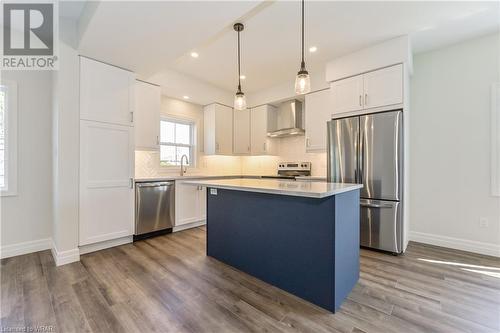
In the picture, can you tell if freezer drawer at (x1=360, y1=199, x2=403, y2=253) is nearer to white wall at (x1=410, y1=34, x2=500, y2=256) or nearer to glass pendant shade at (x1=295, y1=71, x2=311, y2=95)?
white wall at (x1=410, y1=34, x2=500, y2=256)

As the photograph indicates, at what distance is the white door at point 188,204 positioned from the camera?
3.81 metres

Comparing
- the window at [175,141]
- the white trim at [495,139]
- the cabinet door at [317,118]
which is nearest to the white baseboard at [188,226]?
the window at [175,141]

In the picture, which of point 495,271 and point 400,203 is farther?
point 400,203

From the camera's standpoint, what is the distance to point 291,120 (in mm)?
4664

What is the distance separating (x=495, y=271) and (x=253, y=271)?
8.61ft

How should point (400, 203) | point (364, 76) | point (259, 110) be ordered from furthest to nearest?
point (259, 110) < point (364, 76) < point (400, 203)

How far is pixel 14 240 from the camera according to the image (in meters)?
2.80

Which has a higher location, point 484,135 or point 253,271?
point 484,135

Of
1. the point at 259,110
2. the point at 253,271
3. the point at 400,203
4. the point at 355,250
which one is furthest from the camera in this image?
the point at 259,110

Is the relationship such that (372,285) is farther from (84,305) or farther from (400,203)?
(84,305)

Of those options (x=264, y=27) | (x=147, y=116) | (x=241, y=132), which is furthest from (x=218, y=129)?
(x=264, y=27)

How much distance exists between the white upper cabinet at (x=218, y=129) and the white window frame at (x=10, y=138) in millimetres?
2901

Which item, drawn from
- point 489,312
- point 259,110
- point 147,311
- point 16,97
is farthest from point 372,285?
point 16,97

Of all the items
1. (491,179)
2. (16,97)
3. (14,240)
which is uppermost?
(16,97)
